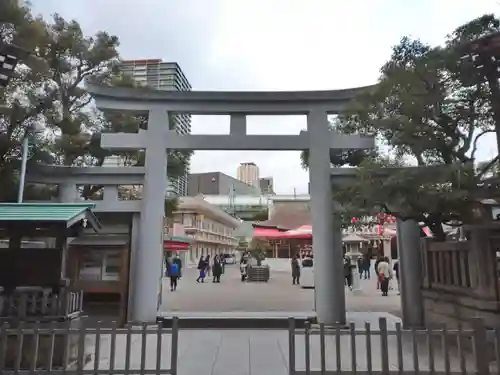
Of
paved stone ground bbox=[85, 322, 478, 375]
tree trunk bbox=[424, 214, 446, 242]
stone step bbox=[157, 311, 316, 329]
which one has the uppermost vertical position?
tree trunk bbox=[424, 214, 446, 242]

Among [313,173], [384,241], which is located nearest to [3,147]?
[313,173]

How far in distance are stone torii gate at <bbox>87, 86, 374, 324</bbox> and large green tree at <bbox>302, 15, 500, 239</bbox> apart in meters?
1.96

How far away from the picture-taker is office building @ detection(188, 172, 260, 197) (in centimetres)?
6400

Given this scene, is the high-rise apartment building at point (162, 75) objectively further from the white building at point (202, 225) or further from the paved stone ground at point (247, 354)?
the white building at point (202, 225)

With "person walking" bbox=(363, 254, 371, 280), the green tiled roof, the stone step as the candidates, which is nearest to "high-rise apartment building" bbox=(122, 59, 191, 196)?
the stone step

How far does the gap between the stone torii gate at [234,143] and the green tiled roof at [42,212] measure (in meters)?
2.58

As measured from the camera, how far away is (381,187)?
6906 mm

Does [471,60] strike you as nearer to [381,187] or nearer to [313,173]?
[381,187]

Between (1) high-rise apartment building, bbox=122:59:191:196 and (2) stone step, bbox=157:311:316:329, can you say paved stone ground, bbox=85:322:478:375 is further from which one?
(1) high-rise apartment building, bbox=122:59:191:196

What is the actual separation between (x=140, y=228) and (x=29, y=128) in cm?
411

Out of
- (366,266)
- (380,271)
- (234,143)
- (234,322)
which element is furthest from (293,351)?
(366,266)

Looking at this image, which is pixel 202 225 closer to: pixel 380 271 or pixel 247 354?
pixel 380 271

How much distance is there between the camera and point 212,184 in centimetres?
6494

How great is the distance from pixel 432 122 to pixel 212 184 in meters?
58.3
